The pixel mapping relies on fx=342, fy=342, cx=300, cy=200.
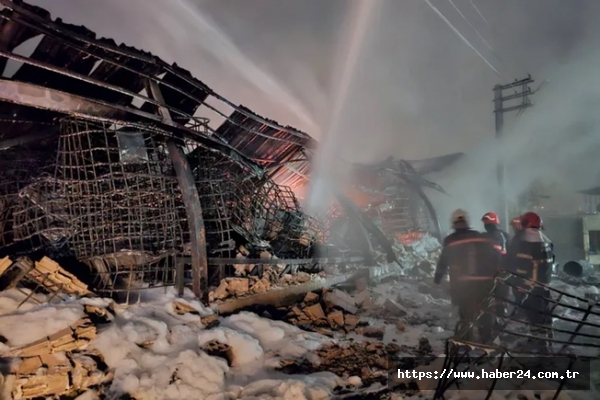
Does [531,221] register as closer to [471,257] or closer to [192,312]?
[471,257]

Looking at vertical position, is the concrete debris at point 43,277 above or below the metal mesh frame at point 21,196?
below

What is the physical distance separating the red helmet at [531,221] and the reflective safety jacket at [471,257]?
159 centimetres

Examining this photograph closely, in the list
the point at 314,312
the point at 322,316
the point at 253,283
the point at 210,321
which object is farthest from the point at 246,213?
the point at 210,321

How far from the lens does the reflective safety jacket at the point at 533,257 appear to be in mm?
6645

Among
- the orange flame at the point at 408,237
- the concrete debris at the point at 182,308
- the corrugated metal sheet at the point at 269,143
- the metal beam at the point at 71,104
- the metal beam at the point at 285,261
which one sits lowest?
the concrete debris at the point at 182,308

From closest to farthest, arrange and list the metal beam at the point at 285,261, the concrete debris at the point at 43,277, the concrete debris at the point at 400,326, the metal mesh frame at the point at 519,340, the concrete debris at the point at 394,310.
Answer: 1. the metal mesh frame at the point at 519,340
2. the concrete debris at the point at 43,277
3. the metal beam at the point at 285,261
4. the concrete debris at the point at 400,326
5. the concrete debris at the point at 394,310

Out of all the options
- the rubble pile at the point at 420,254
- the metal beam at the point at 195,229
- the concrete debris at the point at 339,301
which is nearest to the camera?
the metal beam at the point at 195,229

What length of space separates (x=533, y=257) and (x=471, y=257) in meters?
1.79

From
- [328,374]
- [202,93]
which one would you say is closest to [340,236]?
[202,93]

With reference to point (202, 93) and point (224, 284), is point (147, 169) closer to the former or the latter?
point (202, 93)

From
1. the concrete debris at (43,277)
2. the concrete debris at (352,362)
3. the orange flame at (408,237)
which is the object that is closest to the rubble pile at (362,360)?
the concrete debris at (352,362)

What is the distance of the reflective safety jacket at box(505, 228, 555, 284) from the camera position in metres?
6.64

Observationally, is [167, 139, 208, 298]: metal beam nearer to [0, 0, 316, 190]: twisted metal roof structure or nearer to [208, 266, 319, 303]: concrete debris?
[208, 266, 319, 303]: concrete debris

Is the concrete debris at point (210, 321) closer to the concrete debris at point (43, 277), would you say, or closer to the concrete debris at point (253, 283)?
the concrete debris at point (253, 283)
